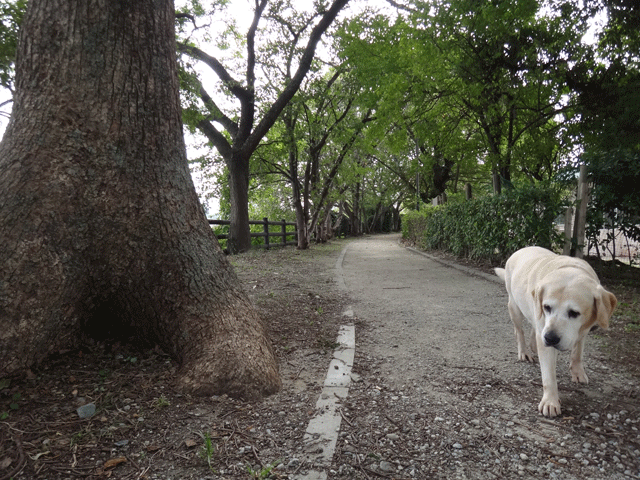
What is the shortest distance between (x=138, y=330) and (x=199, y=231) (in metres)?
0.89

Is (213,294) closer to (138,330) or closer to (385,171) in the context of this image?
(138,330)

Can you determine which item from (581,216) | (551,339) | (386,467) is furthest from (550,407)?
(581,216)

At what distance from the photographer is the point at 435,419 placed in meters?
2.49

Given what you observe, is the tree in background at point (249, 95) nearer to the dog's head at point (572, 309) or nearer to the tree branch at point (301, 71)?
the tree branch at point (301, 71)

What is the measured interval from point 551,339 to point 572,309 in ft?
0.75

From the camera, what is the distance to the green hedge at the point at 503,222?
23.4ft

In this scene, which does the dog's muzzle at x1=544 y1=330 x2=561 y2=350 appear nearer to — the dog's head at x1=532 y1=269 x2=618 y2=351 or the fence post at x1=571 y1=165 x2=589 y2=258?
the dog's head at x1=532 y1=269 x2=618 y2=351

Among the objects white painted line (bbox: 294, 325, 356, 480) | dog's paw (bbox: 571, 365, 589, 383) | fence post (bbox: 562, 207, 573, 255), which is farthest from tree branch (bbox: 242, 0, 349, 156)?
dog's paw (bbox: 571, 365, 589, 383)

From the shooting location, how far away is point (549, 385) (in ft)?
8.58

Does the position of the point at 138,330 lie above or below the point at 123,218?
below

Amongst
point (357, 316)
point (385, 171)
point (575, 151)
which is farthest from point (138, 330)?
point (385, 171)

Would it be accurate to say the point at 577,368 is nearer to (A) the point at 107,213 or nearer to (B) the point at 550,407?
(B) the point at 550,407

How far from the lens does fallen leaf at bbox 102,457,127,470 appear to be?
1.91m

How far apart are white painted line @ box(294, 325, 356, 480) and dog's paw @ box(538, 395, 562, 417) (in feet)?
4.32
